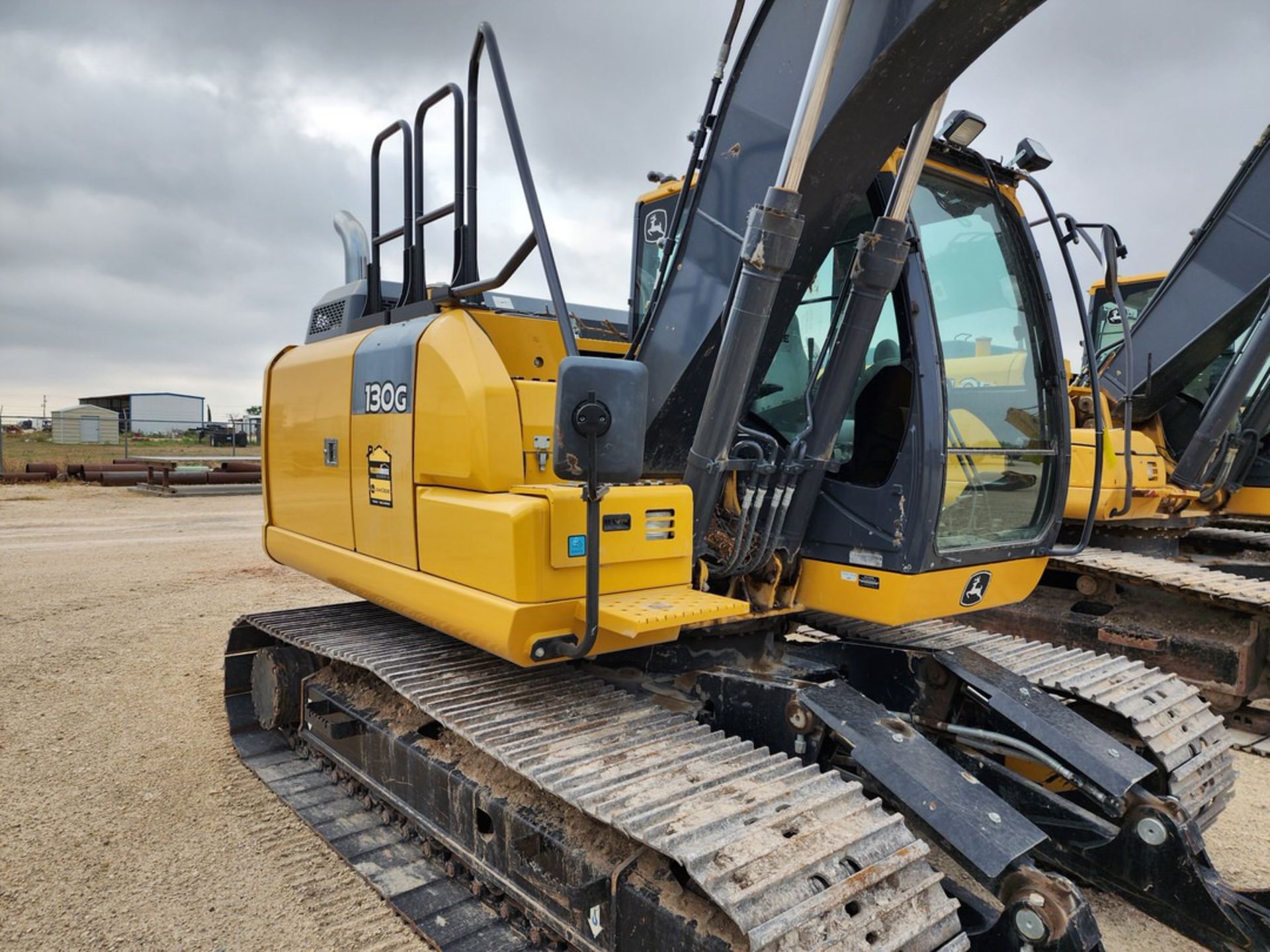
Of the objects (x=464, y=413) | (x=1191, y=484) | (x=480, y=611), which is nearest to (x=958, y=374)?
(x=464, y=413)

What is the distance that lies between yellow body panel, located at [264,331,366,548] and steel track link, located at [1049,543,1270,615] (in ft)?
14.1

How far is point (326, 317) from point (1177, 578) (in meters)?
5.55

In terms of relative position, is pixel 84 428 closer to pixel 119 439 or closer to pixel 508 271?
pixel 119 439

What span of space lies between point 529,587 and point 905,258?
164cm

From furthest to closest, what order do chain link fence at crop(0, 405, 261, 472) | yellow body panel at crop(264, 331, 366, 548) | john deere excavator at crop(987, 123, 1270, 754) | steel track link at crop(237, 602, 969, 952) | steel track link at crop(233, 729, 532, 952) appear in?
chain link fence at crop(0, 405, 261, 472)
john deere excavator at crop(987, 123, 1270, 754)
yellow body panel at crop(264, 331, 366, 548)
steel track link at crop(233, 729, 532, 952)
steel track link at crop(237, 602, 969, 952)

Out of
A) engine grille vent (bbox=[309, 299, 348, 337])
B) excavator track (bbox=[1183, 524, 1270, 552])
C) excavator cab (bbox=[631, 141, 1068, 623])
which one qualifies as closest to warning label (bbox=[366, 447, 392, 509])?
engine grille vent (bbox=[309, 299, 348, 337])

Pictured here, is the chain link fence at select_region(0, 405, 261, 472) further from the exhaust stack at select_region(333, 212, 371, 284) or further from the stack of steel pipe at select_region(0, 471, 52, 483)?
the exhaust stack at select_region(333, 212, 371, 284)

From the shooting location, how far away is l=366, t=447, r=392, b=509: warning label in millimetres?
3631

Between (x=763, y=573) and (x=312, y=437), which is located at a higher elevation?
(x=312, y=437)

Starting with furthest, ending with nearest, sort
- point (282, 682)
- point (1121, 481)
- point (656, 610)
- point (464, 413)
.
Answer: point (1121, 481)
point (282, 682)
point (464, 413)
point (656, 610)

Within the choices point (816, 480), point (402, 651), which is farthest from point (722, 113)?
point (402, 651)

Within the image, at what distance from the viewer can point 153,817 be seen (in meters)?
3.96

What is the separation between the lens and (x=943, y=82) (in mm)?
2467

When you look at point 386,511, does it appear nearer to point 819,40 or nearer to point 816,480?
point 816,480
